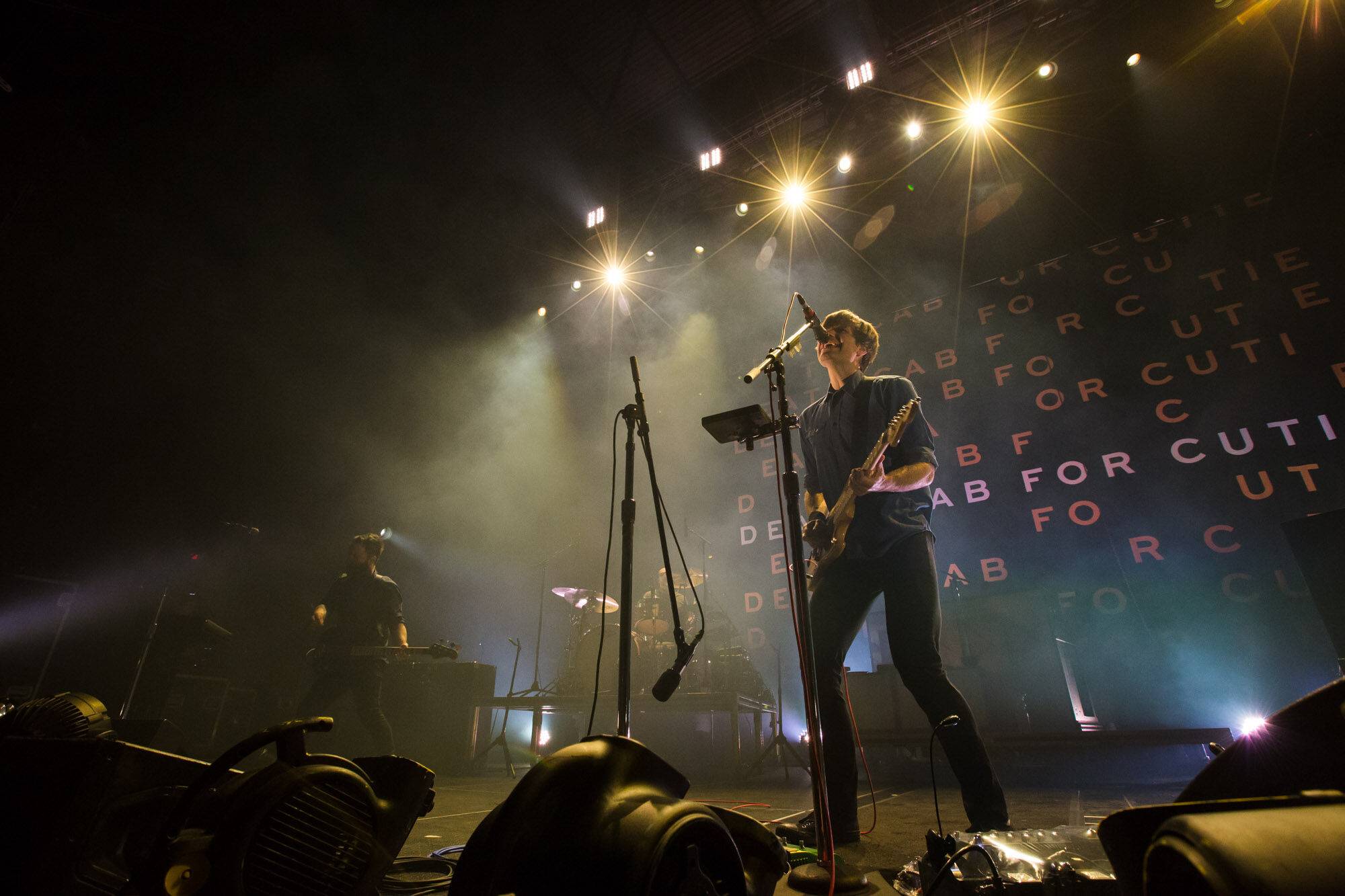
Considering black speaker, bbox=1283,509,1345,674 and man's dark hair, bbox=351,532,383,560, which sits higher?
man's dark hair, bbox=351,532,383,560

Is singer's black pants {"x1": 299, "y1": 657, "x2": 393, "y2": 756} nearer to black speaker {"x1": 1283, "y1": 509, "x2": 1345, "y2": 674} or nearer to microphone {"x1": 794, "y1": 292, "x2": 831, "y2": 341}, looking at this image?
microphone {"x1": 794, "y1": 292, "x2": 831, "y2": 341}

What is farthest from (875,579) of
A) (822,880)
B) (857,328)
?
(857,328)

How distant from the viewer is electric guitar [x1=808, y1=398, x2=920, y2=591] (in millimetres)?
2523

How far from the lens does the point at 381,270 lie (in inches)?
305

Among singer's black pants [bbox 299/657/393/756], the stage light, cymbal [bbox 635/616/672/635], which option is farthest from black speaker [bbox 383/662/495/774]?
the stage light

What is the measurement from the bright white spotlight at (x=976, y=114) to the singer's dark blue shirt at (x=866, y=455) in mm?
5312

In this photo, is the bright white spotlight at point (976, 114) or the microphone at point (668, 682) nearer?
the microphone at point (668, 682)

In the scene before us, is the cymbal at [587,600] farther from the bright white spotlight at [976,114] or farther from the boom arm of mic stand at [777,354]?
the bright white spotlight at [976,114]

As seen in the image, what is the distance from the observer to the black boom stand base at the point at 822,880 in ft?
5.42

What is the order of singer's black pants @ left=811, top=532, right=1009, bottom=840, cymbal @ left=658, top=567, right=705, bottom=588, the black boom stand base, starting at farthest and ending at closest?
1. cymbal @ left=658, top=567, right=705, bottom=588
2. singer's black pants @ left=811, top=532, right=1009, bottom=840
3. the black boom stand base

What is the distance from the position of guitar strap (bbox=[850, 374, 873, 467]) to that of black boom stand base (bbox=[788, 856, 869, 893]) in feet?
5.27

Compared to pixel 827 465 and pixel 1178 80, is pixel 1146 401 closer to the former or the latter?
pixel 1178 80

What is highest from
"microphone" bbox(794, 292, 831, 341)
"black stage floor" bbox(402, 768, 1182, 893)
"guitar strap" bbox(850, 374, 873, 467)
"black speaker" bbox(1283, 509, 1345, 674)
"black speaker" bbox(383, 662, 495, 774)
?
"microphone" bbox(794, 292, 831, 341)

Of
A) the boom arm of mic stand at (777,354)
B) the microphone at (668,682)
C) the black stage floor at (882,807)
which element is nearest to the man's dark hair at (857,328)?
the boom arm of mic stand at (777,354)
